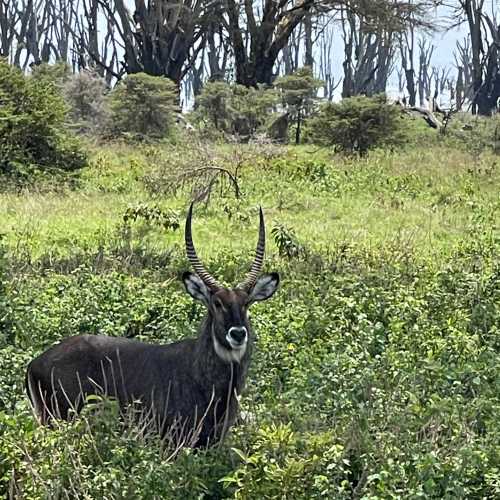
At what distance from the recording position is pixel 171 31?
121 feet

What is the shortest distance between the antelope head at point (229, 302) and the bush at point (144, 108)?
20.3 m

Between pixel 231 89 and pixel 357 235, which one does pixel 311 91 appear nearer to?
pixel 231 89

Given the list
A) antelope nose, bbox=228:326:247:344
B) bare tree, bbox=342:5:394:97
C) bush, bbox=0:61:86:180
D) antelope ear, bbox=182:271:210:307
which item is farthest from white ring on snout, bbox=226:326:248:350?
bare tree, bbox=342:5:394:97

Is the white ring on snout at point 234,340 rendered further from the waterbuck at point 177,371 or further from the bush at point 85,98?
the bush at point 85,98

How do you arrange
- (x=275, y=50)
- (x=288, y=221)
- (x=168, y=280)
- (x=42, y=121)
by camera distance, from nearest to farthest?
(x=168, y=280), (x=288, y=221), (x=42, y=121), (x=275, y=50)

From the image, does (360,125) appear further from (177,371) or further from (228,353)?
(228,353)

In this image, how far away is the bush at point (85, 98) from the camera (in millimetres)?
29766

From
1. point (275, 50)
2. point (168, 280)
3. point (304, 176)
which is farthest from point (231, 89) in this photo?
point (168, 280)

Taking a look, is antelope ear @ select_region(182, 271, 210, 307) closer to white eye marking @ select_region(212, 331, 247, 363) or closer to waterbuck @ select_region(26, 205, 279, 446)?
waterbuck @ select_region(26, 205, 279, 446)

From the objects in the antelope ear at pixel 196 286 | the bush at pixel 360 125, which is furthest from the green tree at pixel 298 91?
the antelope ear at pixel 196 286

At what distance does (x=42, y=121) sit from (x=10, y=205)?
363 cm

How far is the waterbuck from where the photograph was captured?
18.5 ft

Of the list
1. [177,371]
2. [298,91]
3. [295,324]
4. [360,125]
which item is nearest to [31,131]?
[360,125]

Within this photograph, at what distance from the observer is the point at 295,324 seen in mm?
7879
